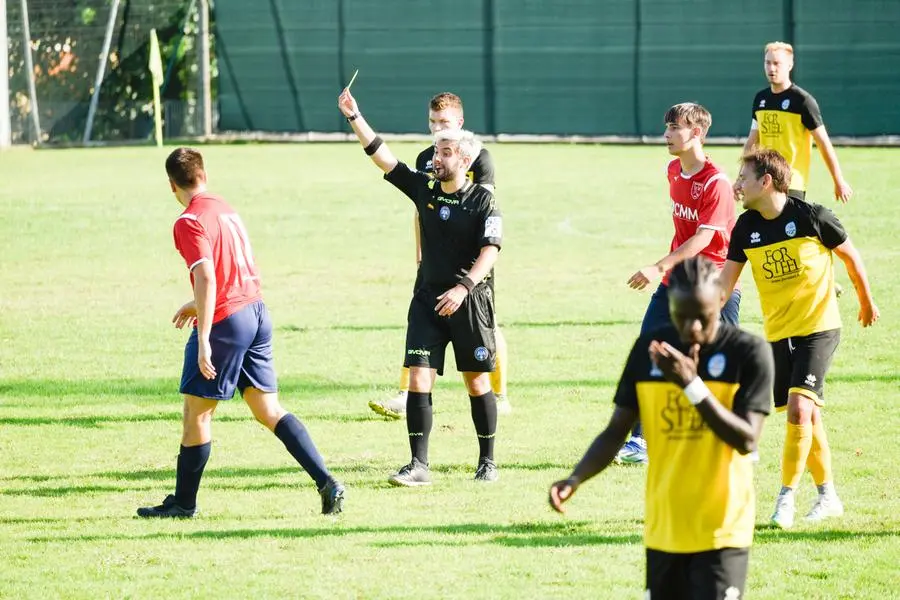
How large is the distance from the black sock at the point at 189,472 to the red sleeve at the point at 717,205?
3.35m

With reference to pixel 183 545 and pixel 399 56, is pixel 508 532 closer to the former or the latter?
pixel 183 545

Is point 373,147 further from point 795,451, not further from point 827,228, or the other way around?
point 795,451

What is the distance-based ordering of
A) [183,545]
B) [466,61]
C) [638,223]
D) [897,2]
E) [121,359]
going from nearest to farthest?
1. [183,545]
2. [121,359]
3. [638,223]
4. [897,2]
5. [466,61]

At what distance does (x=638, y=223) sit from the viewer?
20844 mm

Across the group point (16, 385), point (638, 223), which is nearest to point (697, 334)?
point (16, 385)

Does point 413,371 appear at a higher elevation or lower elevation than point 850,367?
higher

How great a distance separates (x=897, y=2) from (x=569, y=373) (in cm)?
2154

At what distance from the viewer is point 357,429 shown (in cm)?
1001

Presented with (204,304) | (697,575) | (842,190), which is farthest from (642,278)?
(842,190)

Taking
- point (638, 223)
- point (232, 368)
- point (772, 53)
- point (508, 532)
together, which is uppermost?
point (772, 53)

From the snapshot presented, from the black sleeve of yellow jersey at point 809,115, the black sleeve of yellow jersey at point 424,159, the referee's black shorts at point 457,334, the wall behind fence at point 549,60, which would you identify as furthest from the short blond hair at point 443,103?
the wall behind fence at point 549,60

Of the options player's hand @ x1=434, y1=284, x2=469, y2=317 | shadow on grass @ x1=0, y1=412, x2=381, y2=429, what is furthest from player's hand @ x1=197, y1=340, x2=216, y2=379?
shadow on grass @ x1=0, y1=412, x2=381, y2=429

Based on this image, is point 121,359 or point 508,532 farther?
point 121,359

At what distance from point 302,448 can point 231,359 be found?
2.09 feet
